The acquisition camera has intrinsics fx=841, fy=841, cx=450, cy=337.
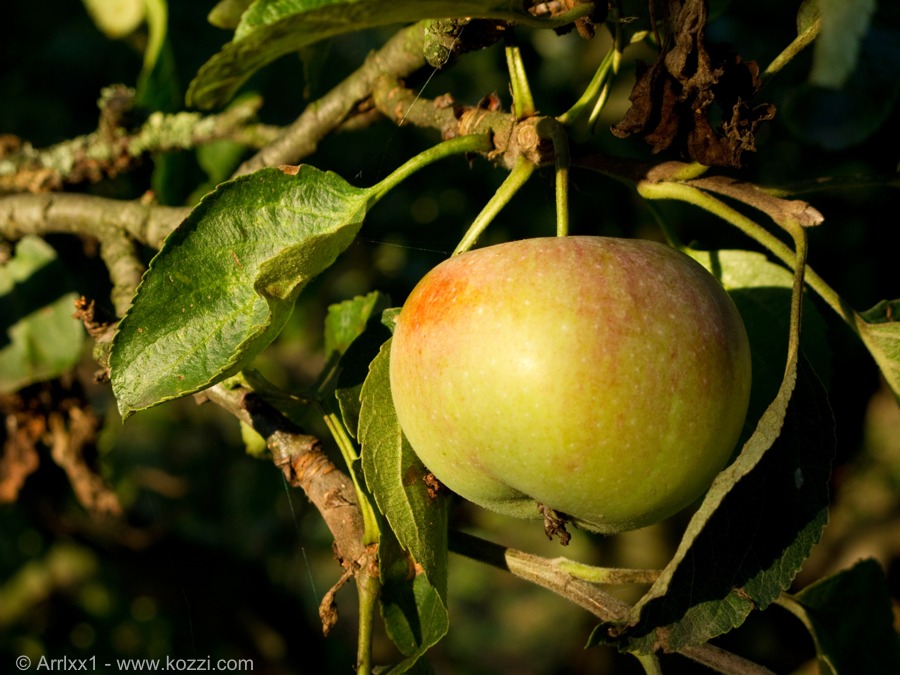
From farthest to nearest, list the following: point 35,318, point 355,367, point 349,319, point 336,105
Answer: point 35,318, point 336,105, point 349,319, point 355,367

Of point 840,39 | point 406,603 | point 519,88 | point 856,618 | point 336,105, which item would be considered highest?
point 840,39

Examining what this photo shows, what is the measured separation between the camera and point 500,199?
0.70 m

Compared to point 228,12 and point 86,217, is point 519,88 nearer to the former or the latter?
point 228,12

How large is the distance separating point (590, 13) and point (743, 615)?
499 mm

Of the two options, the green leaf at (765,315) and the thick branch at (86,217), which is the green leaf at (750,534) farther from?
the thick branch at (86,217)

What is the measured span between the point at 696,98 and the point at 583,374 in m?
0.26

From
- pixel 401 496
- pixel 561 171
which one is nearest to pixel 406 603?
pixel 401 496

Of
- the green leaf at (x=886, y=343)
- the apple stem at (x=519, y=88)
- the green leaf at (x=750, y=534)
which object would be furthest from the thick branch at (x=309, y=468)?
the green leaf at (x=886, y=343)

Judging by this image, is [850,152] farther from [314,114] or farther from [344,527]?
[344,527]

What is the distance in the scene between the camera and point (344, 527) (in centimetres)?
75

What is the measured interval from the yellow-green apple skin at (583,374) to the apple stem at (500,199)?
6 centimetres

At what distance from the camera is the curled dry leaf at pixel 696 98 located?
650mm

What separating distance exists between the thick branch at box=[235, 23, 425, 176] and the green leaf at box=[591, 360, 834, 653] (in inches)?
24.1

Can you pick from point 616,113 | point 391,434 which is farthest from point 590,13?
point 616,113
